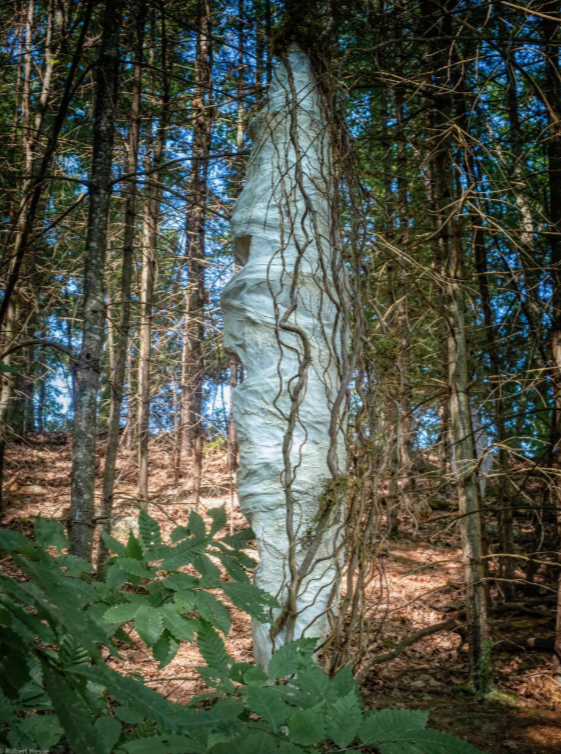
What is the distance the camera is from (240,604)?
74.7 inches

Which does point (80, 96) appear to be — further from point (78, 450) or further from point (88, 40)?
point (78, 450)

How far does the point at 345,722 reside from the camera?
4.04ft

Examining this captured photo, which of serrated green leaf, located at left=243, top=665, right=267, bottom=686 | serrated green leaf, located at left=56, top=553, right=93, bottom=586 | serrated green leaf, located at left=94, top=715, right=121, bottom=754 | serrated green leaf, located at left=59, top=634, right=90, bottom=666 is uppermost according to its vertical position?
serrated green leaf, located at left=56, top=553, right=93, bottom=586

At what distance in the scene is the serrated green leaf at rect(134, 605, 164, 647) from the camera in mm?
1726

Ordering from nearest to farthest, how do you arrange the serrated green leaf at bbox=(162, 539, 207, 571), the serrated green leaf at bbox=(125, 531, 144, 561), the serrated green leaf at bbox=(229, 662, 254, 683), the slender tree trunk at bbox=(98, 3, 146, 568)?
the serrated green leaf at bbox=(229, 662, 254, 683) < the serrated green leaf at bbox=(162, 539, 207, 571) < the serrated green leaf at bbox=(125, 531, 144, 561) < the slender tree trunk at bbox=(98, 3, 146, 568)

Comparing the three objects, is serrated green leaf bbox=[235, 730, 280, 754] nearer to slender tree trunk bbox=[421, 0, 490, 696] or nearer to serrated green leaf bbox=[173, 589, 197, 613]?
serrated green leaf bbox=[173, 589, 197, 613]

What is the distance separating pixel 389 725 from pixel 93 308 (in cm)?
300

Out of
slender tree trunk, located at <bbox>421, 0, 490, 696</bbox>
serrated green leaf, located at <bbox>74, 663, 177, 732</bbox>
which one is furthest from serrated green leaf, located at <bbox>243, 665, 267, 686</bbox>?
slender tree trunk, located at <bbox>421, 0, 490, 696</bbox>

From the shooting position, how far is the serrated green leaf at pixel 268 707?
1.23 metres

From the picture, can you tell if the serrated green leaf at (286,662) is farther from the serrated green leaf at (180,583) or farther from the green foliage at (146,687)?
the serrated green leaf at (180,583)

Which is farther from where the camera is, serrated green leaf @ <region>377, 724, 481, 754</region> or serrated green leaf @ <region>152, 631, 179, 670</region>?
serrated green leaf @ <region>152, 631, 179, 670</region>

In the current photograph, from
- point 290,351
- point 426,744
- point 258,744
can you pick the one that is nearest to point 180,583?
point 258,744

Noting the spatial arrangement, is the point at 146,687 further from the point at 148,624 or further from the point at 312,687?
the point at 148,624

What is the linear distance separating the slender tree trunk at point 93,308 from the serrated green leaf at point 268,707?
2288 millimetres
